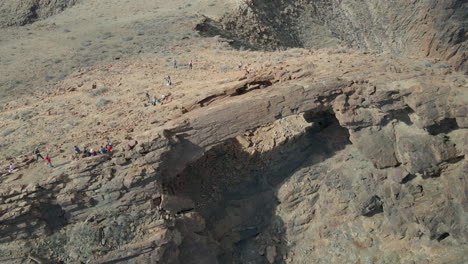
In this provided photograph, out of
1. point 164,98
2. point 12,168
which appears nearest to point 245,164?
point 164,98

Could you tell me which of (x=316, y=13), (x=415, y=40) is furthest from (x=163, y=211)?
(x=415, y=40)

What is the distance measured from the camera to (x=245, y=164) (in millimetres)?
17656

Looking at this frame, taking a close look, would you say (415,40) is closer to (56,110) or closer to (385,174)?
(385,174)

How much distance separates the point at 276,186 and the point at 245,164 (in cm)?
153

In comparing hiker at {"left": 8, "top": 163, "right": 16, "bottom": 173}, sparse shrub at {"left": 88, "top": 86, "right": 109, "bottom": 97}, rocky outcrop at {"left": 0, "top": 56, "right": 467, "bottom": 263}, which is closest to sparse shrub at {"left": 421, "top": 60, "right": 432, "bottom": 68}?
rocky outcrop at {"left": 0, "top": 56, "right": 467, "bottom": 263}

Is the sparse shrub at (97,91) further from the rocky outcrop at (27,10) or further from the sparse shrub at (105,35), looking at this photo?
the rocky outcrop at (27,10)

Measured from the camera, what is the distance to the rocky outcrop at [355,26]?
3036 centimetres

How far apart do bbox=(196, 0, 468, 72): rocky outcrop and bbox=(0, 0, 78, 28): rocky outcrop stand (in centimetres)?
1546

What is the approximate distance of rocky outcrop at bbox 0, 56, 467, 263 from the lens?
13703 mm

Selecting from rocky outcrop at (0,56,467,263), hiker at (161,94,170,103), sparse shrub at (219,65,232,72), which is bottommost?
rocky outcrop at (0,56,467,263)

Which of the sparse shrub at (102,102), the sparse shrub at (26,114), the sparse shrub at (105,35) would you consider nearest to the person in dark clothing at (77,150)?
the sparse shrub at (102,102)

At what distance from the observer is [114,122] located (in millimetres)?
16219

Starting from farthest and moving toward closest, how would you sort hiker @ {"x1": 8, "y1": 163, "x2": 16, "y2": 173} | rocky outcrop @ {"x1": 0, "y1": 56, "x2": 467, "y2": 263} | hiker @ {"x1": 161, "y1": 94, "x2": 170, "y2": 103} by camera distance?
hiker @ {"x1": 161, "y1": 94, "x2": 170, "y2": 103} → hiker @ {"x1": 8, "y1": 163, "x2": 16, "y2": 173} → rocky outcrop @ {"x1": 0, "y1": 56, "x2": 467, "y2": 263}

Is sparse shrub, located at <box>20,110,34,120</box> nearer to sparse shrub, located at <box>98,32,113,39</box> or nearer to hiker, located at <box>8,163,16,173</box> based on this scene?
hiker, located at <box>8,163,16,173</box>
